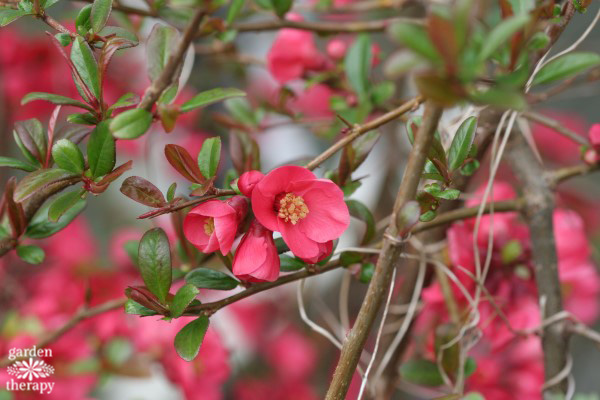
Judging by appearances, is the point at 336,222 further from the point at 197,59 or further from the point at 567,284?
the point at 197,59

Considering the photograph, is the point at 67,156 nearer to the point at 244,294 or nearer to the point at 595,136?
the point at 244,294

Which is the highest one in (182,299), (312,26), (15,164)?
(312,26)

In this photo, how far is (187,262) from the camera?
0.64m

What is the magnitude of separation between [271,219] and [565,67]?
0.24 m

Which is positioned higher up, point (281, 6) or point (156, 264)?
point (281, 6)

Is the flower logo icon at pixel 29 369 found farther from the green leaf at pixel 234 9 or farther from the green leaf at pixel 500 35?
the green leaf at pixel 500 35

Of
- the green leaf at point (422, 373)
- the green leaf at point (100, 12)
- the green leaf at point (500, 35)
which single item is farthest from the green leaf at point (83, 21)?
the green leaf at point (422, 373)

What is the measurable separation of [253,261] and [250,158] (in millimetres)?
164

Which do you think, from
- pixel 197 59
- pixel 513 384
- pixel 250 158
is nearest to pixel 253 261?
pixel 250 158

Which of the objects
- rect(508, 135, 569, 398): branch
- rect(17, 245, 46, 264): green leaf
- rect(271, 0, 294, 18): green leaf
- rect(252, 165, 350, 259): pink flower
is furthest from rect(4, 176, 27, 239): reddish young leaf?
rect(508, 135, 569, 398): branch

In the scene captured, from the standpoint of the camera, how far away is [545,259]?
0.67 m

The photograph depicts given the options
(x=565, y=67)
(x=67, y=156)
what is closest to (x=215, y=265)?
(x=67, y=156)

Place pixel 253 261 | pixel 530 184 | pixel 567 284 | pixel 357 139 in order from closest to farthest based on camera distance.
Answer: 1. pixel 253 261
2. pixel 357 139
3. pixel 530 184
4. pixel 567 284

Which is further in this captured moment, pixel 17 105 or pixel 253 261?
pixel 17 105
